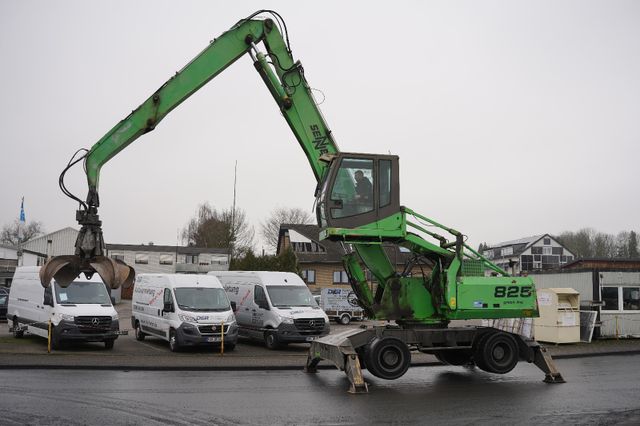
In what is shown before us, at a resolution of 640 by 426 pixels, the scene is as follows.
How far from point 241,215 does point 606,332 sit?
224 ft

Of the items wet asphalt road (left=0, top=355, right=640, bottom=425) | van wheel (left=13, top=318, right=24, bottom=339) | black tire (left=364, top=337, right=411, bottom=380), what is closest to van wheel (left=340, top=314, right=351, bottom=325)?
van wheel (left=13, top=318, right=24, bottom=339)

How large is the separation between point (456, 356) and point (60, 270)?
29.9ft

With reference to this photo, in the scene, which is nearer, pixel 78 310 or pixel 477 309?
pixel 477 309

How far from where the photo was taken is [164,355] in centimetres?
1936

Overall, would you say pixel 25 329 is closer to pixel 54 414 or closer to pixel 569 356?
pixel 54 414

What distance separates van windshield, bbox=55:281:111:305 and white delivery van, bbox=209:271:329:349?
4937mm

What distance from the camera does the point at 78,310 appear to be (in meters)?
20.4

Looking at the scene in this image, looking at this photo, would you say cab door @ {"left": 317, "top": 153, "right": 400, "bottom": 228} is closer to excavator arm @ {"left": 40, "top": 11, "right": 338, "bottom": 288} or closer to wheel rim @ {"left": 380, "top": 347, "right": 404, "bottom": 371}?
excavator arm @ {"left": 40, "top": 11, "right": 338, "bottom": 288}

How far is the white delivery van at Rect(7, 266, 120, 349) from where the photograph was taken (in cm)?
2011

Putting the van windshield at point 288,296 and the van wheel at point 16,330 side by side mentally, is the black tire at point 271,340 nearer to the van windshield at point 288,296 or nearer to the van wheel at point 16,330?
the van windshield at point 288,296

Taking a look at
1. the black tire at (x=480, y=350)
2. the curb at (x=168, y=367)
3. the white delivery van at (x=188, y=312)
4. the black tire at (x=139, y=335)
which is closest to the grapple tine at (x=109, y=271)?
the curb at (x=168, y=367)

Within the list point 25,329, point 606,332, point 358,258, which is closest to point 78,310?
point 25,329

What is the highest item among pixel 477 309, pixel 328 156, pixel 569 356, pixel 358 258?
pixel 328 156

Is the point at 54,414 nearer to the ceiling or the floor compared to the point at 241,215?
nearer to the floor
